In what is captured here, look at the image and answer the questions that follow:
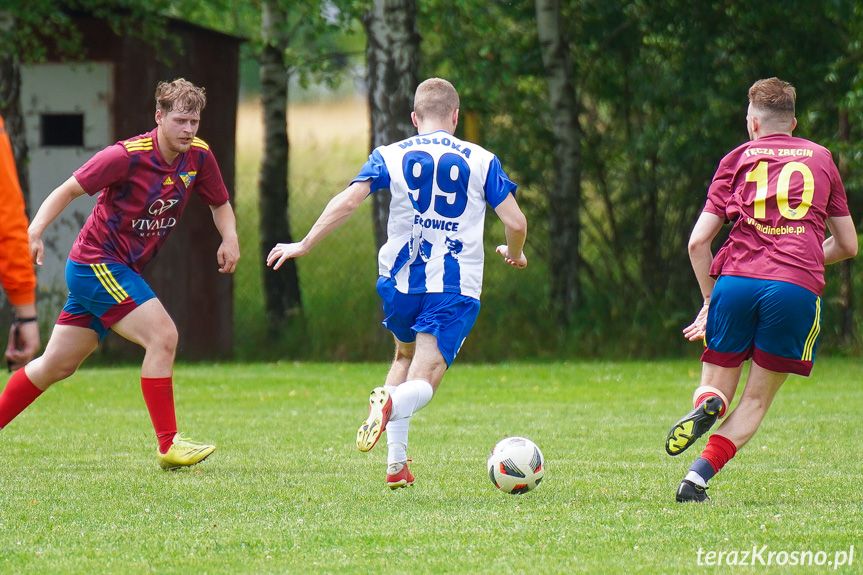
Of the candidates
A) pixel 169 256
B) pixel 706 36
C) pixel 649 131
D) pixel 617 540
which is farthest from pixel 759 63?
pixel 617 540

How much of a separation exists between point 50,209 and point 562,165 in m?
10.4

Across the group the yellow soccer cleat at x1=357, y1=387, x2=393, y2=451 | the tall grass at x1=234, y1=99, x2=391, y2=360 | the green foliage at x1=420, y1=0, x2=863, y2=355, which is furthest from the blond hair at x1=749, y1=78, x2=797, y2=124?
the tall grass at x1=234, y1=99, x2=391, y2=360

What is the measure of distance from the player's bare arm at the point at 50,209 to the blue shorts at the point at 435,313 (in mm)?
1798

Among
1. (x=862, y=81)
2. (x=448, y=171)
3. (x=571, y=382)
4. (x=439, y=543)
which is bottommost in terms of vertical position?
(x=571, y=382)

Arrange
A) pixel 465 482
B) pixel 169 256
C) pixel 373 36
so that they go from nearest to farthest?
pixel 465 482 → pixel 373 36 → pixel 169 256

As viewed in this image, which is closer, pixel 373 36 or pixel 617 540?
pixel 617 540

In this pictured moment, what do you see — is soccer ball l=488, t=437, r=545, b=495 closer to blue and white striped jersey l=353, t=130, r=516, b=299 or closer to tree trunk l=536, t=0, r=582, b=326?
blue and white striped jersey l=353, t=130, r=516, b=299

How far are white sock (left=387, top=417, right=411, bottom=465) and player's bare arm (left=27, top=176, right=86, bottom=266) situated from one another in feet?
6.84

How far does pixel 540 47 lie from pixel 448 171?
1074 cm

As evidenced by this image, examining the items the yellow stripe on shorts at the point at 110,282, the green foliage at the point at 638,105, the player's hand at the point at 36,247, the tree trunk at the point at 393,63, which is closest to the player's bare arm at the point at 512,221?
the yellow stripe on shorts at the point at 110,282

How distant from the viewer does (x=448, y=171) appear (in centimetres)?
562

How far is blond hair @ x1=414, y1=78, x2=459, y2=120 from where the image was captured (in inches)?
227

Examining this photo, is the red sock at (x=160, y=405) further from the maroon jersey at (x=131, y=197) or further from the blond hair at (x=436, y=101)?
the blond hair at (x=436, y=101)

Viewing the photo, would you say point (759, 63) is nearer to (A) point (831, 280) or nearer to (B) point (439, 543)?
(A) point (831, 280)
